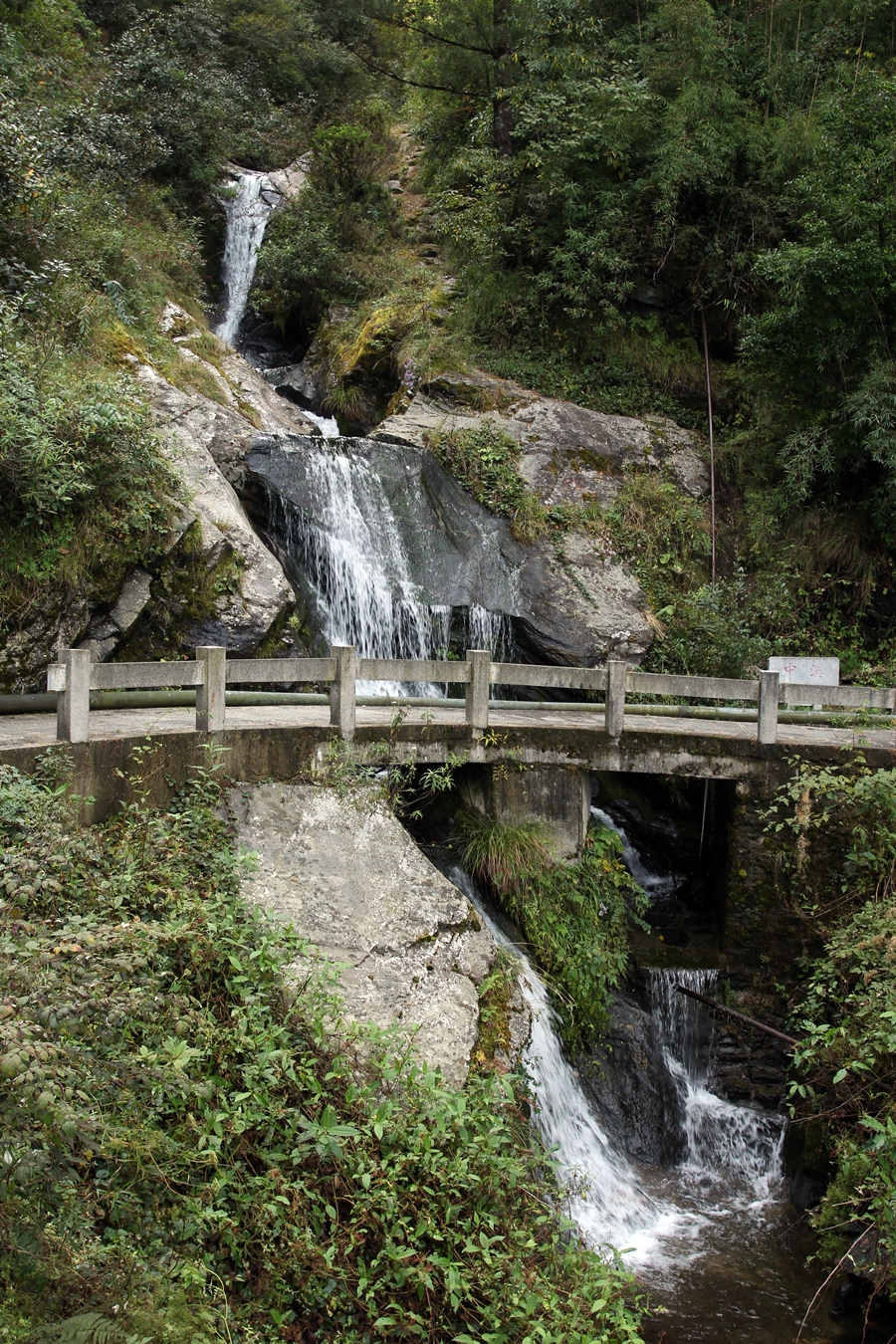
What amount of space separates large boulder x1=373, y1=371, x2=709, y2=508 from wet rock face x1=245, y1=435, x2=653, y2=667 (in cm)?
87

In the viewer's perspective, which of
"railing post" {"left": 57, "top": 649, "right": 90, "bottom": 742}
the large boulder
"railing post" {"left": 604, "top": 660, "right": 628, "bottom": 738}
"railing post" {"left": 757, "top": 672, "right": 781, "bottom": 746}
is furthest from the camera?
the large boulder

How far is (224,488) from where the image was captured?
1181 centimetres

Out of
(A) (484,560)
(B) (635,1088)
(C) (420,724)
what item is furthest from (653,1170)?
(A) (484,560)

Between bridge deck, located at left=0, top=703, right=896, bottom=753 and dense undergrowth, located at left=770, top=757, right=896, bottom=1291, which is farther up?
bridge deck, located at left=0, top=703, right=896, bottom=753

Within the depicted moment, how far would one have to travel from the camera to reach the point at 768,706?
31.8ft

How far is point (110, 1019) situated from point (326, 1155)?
4.51 feet

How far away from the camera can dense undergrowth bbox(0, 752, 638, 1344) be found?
4.12m

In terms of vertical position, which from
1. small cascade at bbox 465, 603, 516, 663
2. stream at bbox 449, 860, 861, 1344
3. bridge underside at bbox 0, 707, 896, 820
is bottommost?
stream at bbox 449, 860, 861, 1344

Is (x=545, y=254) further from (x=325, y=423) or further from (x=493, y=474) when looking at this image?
(x=493, y=474)

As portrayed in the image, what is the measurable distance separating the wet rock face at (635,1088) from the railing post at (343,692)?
3596 mm

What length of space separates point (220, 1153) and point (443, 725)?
4746mm

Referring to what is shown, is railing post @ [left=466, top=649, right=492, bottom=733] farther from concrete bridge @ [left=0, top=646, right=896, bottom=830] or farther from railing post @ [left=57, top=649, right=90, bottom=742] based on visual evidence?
railing post @ [left=57, top=649, right=90, bottom=742]

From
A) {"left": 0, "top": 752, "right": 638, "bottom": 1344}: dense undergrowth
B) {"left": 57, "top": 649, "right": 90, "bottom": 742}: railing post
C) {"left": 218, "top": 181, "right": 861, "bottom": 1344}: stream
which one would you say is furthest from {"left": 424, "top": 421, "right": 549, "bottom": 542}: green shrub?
{"left": 0, "top": 752, "right": 638, "bottom": 1344}: dense undergrowth

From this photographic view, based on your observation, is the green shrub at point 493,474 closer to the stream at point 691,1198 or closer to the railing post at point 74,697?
the stream at point 691,1198
